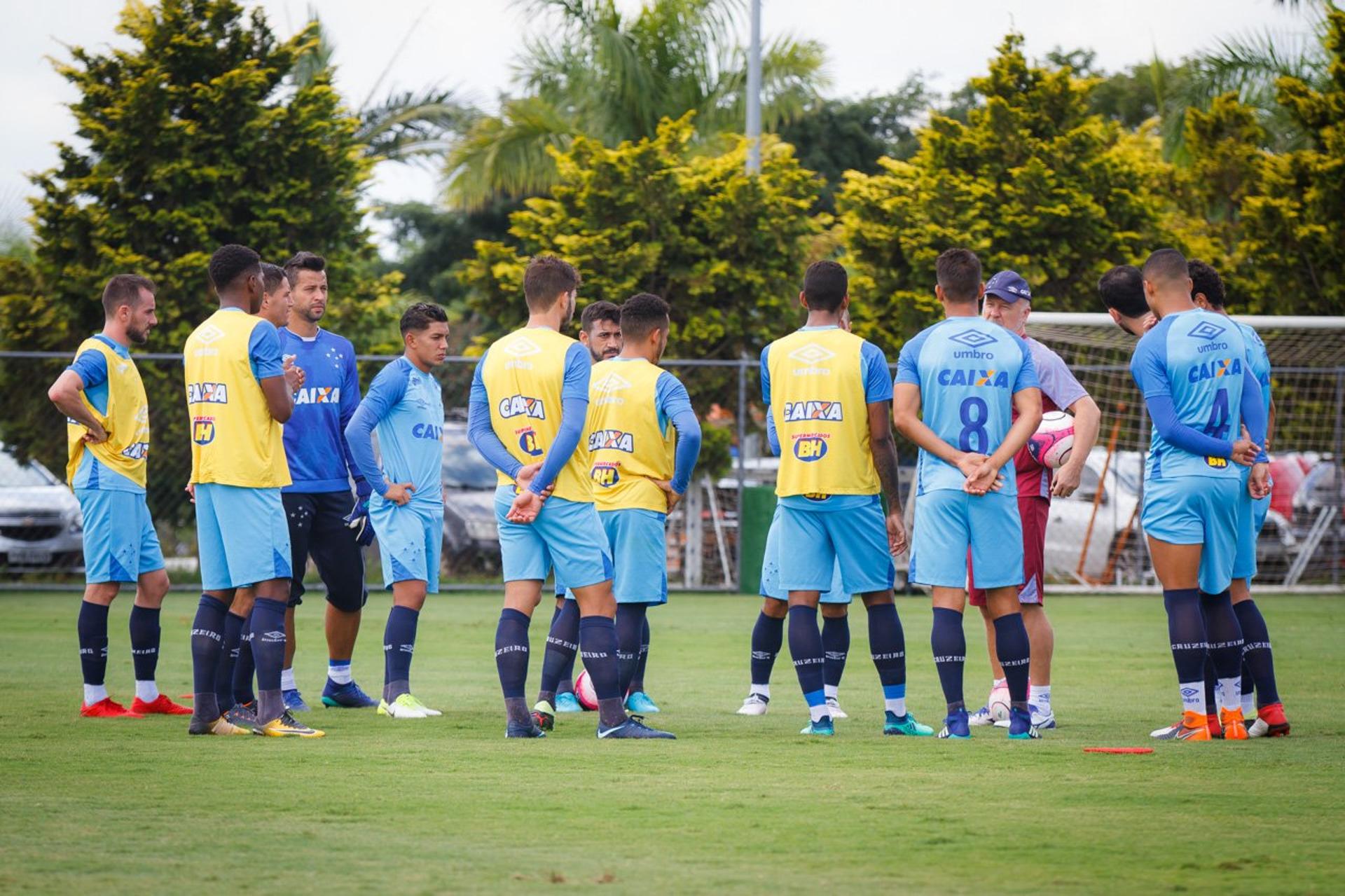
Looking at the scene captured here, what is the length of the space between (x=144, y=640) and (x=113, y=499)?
726mm

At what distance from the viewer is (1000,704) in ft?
26.1

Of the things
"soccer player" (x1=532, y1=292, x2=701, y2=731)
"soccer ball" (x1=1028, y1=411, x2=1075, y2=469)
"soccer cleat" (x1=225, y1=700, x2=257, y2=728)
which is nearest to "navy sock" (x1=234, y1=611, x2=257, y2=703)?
"soccer cleat" (x1=225, y1=700, x2=257, y2=728)

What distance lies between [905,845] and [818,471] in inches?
116

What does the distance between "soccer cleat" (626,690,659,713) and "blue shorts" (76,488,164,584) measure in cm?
261

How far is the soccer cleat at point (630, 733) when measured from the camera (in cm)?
704

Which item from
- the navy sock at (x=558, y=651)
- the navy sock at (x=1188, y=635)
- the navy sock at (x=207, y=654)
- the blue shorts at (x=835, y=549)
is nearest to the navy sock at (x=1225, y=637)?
the navy sock at (x=1188, y=635)

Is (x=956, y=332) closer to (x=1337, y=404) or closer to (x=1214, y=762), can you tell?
(x=1214, y=762)

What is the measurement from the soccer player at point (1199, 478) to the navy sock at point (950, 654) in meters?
0.97

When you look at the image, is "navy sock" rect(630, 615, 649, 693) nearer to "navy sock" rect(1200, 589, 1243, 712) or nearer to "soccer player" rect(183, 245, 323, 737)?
"soccer player" rect(183, 245, 323, 737)

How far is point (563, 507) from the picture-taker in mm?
7109

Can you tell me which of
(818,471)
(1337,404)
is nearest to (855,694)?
(818,471)

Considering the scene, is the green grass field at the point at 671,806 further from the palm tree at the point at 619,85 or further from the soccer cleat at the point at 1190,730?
the palm tree at the point at 619,85

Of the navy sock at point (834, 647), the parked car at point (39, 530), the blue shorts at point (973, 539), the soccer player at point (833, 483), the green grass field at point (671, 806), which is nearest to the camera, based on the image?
the green grass field at point (671, 806)

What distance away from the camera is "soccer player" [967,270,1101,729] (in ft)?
25.0
